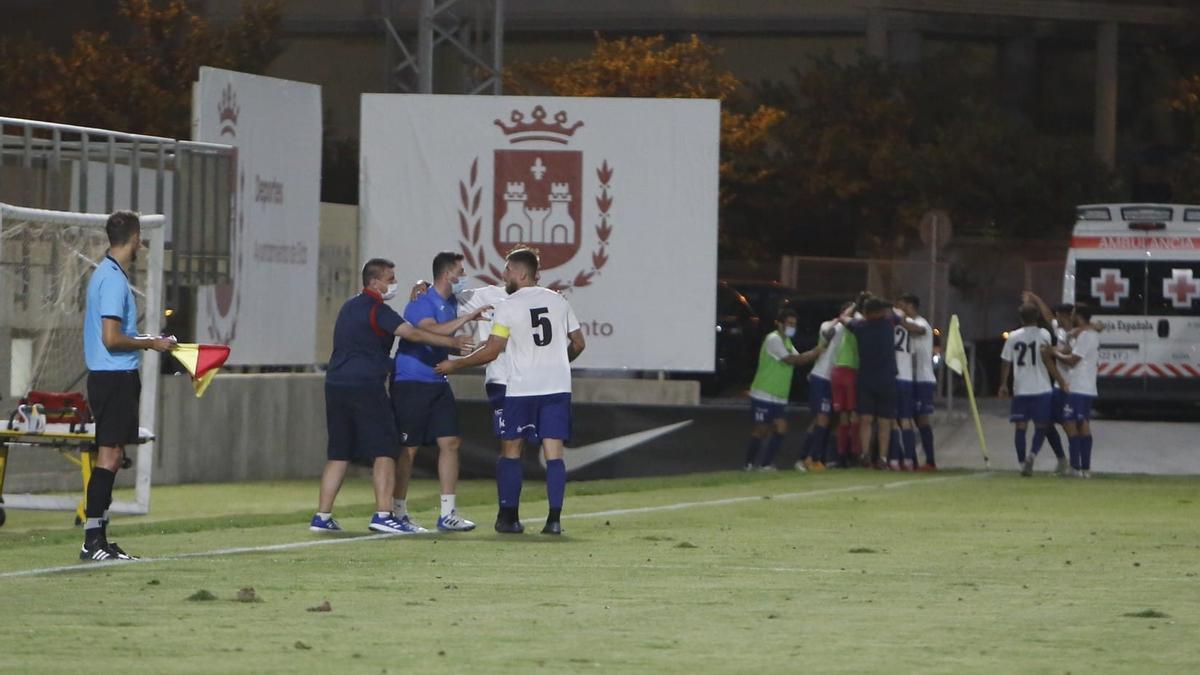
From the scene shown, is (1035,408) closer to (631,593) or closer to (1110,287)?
(1110,287)

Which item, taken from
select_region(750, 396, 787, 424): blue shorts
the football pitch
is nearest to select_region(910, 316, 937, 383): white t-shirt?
select_region(750, 396, 787, 424): blue shorts

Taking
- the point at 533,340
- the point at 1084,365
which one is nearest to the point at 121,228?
the point at 533,340

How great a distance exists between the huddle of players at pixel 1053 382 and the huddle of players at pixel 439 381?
10533 mm

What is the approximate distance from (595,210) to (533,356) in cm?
1097

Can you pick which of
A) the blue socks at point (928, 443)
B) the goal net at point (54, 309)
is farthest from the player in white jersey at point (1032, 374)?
the goal net at point (54, 309)

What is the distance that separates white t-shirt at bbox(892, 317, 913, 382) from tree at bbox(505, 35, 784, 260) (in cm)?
2064

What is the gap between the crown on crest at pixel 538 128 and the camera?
25.5 metres

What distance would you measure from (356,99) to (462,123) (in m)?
29.9

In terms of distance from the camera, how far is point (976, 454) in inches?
1074

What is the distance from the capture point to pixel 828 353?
25.6 meters

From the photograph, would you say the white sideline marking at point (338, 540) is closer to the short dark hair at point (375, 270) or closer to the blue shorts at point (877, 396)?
the short dark hair at point (375, 270)

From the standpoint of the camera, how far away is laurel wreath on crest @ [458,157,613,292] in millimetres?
25594

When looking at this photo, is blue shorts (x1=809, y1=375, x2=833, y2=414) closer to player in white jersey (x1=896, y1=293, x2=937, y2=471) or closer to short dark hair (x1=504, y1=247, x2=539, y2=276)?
player in white jersey (x1=896, y1=293, x2=937, y2=471)

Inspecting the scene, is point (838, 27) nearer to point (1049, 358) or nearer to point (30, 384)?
point (1049, 358)
